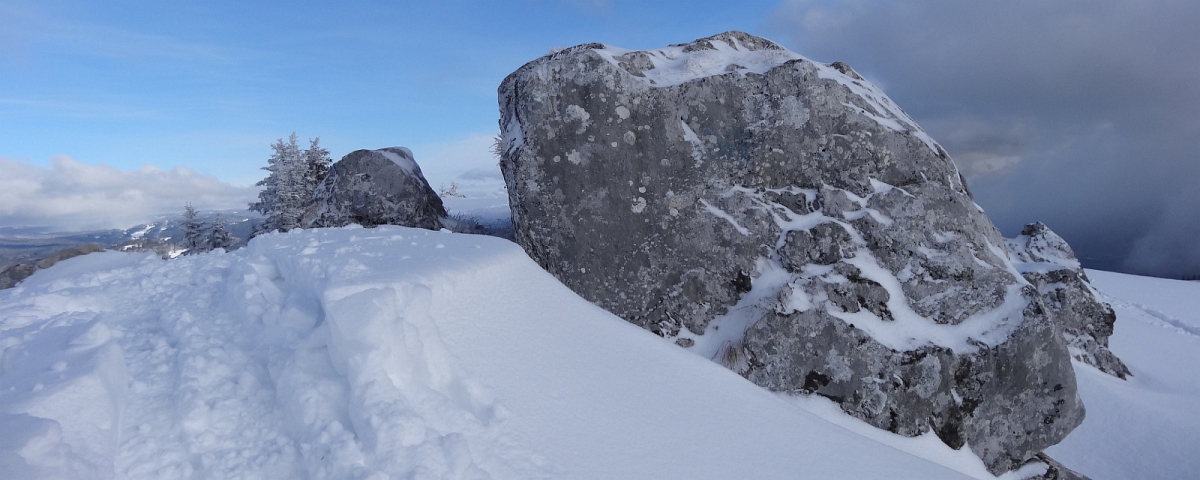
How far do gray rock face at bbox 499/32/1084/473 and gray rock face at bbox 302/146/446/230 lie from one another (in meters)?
3.27

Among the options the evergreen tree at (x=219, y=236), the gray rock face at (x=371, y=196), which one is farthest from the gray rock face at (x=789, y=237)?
the evergreen tree at (x=219, y=236)

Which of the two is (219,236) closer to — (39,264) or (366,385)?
(39,264)

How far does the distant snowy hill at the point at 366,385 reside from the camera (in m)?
2.78

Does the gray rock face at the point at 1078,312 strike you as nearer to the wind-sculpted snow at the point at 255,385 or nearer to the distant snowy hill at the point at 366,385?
the distant snowy hill at the point at 366,385

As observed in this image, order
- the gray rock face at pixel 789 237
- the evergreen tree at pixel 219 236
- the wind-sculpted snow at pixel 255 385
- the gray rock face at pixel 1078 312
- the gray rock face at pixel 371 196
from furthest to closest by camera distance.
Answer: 1. the evergreen tree at pixel 219 236
2. the gray rock face at pixel 371 196
3. the gray rock face at pixel 1078 312
4. the gray rock face at pixel 789 237
5. the wind-sculpted snow at pixel 255 385

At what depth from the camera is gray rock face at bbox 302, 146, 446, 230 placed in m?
10.1

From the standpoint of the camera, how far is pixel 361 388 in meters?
3.00

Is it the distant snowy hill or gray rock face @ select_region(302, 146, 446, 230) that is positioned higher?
gray rock face @ select_region(302, 146, 446, 230)

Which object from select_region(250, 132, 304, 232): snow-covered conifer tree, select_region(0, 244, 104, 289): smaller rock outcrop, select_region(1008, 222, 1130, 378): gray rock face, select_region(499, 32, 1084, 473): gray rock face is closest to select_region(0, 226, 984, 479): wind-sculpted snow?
select_region(499, 32, 1084, 473): gray rock face

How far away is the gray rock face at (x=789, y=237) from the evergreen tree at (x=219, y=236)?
37.3ft

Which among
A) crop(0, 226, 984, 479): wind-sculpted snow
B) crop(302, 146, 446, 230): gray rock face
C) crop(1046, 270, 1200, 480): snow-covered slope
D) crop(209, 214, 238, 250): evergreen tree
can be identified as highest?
crop(302, 146, 446, 230): gray rock face

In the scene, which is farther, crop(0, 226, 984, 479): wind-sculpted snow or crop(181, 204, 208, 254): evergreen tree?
crop(181, 204, 208, 254): evergreen tree

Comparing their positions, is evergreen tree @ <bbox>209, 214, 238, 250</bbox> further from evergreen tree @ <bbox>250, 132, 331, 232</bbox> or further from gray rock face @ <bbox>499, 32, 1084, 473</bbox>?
gray rock face @ <bbox>499, 32, 1084, 473</bbox>

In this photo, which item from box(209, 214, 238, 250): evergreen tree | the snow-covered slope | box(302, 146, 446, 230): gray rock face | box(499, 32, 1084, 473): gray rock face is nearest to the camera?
box(499, 32, 1084, 473): gray rock face
